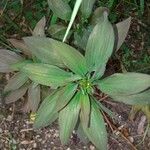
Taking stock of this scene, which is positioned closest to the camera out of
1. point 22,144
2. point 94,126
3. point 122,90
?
point 122,90

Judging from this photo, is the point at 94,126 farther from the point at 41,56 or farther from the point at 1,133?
the point at 1,133

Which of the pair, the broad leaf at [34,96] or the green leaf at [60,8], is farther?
the broad leaf at [34,96]

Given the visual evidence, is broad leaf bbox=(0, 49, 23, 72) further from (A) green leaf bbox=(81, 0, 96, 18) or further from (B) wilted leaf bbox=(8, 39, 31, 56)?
(A) green leaf bbox=(81, 0, 96, 18)

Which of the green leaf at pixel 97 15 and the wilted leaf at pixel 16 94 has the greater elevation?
the green leaf at pixel 97 15

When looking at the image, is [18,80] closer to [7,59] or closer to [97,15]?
[7,59]

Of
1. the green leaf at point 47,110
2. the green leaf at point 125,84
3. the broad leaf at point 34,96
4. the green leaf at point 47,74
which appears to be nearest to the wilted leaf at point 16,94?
the broad leaf at point 34,96

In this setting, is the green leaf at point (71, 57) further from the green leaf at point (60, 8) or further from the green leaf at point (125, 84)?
the green leaf at point (60, 8)

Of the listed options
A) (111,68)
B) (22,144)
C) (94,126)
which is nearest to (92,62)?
(94,126)
